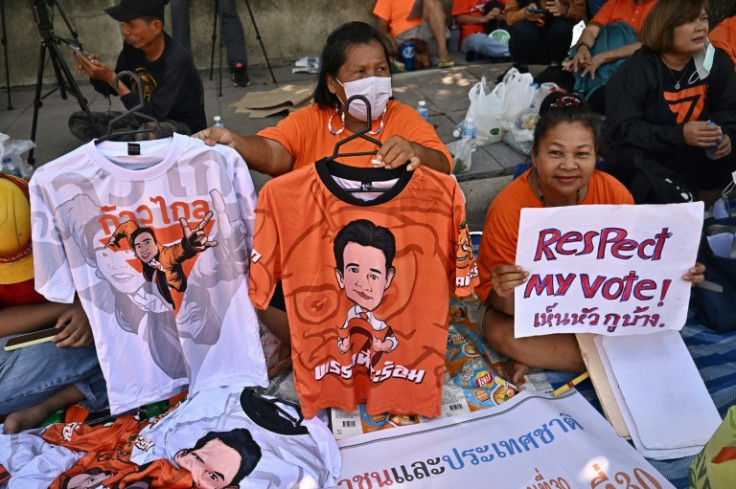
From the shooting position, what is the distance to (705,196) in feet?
11.5

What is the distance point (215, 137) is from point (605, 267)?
1532mm

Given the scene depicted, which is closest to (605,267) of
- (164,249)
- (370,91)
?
(370,91)

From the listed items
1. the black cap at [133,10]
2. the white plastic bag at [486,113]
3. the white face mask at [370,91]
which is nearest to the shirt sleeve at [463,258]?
the white face mask at [370,91]

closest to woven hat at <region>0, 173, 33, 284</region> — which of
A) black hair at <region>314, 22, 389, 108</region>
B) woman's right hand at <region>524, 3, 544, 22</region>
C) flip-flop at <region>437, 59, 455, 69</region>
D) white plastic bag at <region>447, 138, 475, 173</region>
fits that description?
A: black hair at <region>314, 22, 389, 108</region>

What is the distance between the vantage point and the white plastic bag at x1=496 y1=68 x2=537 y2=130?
13.7ft

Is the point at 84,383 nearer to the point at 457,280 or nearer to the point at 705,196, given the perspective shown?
the point at 457,280

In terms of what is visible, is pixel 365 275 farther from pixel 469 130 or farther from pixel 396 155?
pixel 469 130

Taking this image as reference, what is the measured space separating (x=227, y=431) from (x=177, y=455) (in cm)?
19

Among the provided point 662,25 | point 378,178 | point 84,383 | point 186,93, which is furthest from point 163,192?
point 662,25

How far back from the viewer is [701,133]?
2.98m

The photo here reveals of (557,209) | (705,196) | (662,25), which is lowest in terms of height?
(705,196)

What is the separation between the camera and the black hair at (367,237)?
1.93 meters

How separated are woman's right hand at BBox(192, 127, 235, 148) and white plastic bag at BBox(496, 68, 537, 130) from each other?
2736 millimetres

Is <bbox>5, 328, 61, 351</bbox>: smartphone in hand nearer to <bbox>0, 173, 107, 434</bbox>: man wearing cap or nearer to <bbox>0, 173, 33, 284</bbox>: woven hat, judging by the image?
<bbox>0, 173, 107, 434</bbox>: man wearing cap
